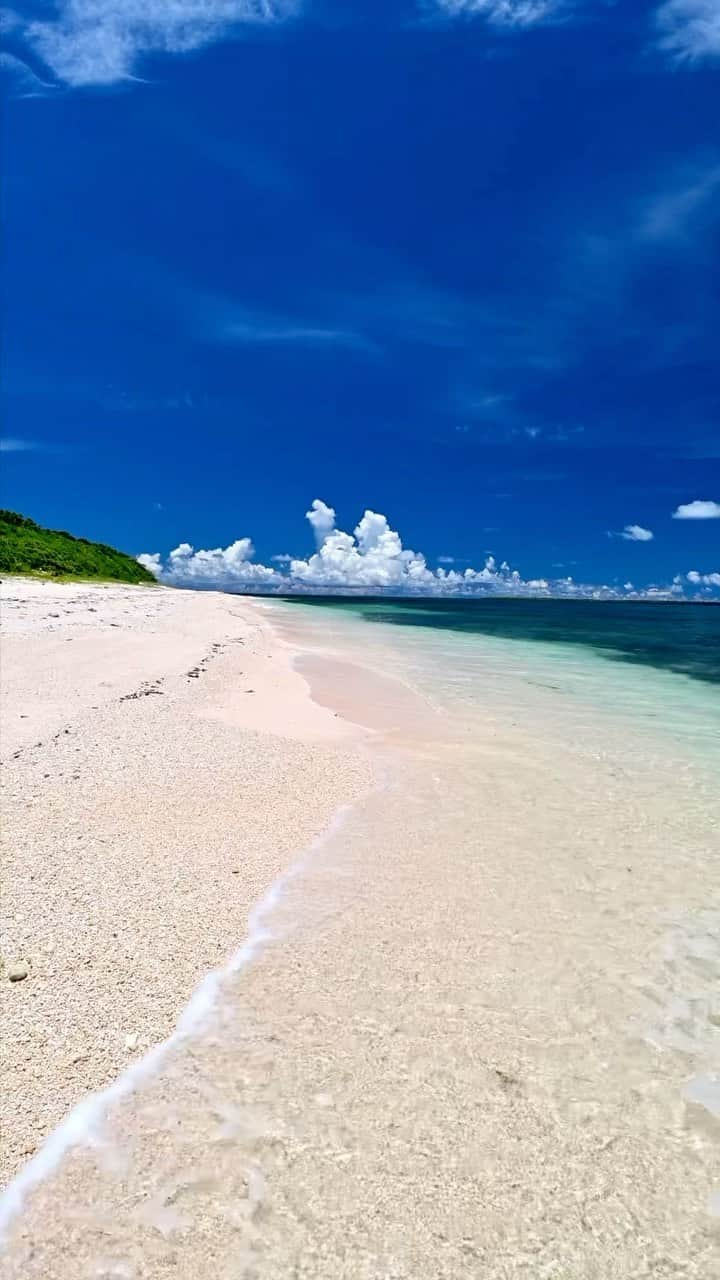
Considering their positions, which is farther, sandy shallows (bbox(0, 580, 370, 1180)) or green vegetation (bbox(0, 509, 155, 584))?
green vegetation (bbox(0, 509, 155, 584))

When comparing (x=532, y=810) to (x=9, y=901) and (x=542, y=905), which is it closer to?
(x=542, y=905)

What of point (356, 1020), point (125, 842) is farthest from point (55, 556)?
point (356, 1020)

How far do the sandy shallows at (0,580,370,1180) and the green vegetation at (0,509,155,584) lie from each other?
157ft

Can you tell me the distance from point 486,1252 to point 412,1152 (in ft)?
1.83

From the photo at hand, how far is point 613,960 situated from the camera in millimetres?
5328

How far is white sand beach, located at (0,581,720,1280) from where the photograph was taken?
117 inches

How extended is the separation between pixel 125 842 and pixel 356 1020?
313 cm

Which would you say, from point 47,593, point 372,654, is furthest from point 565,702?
point 47,593

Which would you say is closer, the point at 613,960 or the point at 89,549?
the point at 613,960

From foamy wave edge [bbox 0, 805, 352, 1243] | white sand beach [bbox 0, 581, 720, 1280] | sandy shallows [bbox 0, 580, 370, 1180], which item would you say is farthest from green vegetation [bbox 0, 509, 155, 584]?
foamy wave edge [bbox 0, 805, 352, 1243]

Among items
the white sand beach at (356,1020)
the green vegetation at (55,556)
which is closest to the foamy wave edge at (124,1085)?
the white sand beach at (356,1020)

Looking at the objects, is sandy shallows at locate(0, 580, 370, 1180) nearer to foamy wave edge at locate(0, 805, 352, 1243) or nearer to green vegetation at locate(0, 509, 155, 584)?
foamy wave edge at locate(0, 805, 352, 1243)

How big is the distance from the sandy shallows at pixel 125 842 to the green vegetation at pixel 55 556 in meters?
47.8

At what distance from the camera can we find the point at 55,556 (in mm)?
67500
